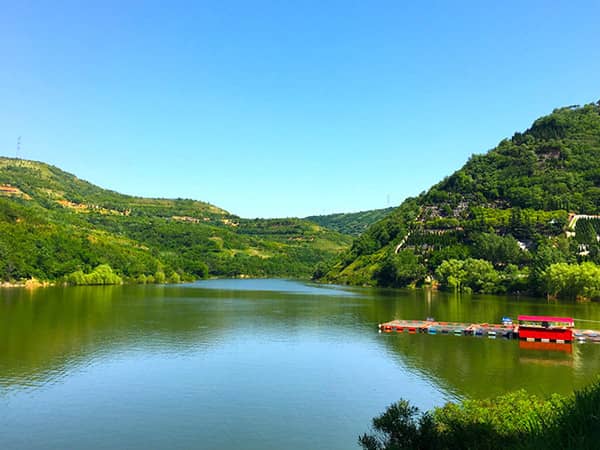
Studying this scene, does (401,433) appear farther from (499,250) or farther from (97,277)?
(97,277)

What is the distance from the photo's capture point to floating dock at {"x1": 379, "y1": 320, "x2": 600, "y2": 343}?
6456 cm

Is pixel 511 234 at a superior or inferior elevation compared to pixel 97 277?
superior

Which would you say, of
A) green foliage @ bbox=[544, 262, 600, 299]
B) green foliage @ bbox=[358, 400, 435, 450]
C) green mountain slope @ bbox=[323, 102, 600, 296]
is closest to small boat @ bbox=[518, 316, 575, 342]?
green foliage @ bbox=[358, 400, 435, 450]

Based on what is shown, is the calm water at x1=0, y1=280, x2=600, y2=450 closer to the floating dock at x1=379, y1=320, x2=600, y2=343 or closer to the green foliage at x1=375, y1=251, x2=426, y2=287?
the floating dock at x1=379, y1=320, x2=600, y2=343

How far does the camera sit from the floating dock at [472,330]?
64.6m

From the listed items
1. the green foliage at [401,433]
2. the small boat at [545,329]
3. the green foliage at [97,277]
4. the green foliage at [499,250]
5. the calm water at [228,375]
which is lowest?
the calm water at [228,375]

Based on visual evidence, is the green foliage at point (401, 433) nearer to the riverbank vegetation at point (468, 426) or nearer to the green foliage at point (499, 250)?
the riverbank vegetation at point (468, 426)

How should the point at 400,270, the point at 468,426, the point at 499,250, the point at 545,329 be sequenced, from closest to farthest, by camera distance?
the point at 468,426
the point at 545,329
the point at 499,250
the point at 400,270

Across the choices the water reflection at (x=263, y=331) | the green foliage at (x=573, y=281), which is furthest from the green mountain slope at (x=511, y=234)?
the water reflection at (x=263, y=331)

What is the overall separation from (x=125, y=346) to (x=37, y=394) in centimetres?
1963

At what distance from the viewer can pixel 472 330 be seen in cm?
6950

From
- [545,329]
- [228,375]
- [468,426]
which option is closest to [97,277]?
[228,375]

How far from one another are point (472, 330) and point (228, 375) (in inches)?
1542

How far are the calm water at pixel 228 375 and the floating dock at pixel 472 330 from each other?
3.15 metres
